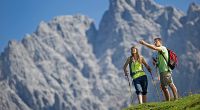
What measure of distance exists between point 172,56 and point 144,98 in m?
2.76

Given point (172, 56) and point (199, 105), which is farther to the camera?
point (172, 56)

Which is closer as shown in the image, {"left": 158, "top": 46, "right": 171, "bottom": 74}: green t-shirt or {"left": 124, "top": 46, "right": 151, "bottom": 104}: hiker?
{"left": 158, "top": 46, "right": 171, "bottom": 74}: green t-shirt

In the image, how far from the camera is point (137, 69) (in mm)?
22141

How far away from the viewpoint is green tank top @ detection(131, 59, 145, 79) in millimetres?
22109

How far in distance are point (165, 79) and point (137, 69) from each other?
178cm

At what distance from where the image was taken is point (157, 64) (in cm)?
2136

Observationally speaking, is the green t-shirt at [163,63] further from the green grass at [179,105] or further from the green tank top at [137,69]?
the green grass at [179,105]

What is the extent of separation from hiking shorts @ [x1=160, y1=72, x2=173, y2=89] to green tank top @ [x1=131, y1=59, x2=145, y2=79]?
1.38 meters

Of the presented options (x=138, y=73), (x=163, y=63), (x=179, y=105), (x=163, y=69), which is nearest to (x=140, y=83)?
(x=138, y=73)

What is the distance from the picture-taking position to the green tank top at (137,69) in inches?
870

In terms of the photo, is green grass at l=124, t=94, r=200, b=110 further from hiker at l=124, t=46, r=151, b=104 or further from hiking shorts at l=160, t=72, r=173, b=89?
hiker at l=124, t=46, r=151, b=104

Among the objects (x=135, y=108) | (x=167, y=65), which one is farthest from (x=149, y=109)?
(x=167, y=65)

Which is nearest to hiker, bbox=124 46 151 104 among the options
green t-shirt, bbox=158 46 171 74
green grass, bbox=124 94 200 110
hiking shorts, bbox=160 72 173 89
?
green t-shirt, bbox=158 46 171 74

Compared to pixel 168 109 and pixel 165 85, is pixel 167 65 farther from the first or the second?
pixel 168 109
